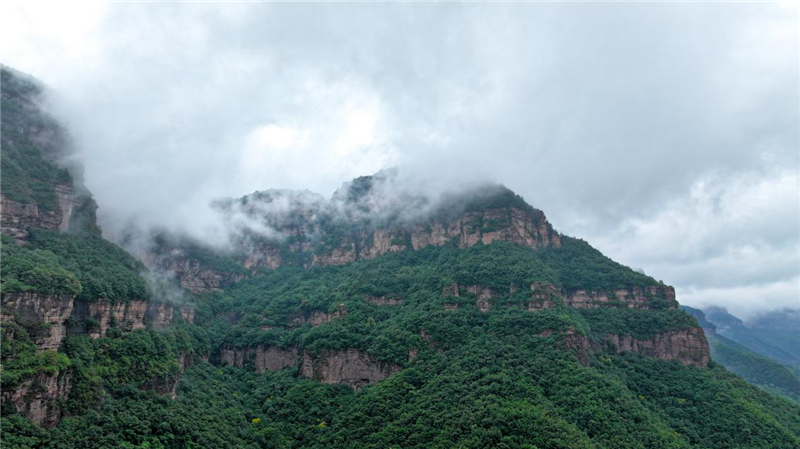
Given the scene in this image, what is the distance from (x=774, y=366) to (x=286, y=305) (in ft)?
482

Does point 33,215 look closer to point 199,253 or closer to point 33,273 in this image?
point 33,273

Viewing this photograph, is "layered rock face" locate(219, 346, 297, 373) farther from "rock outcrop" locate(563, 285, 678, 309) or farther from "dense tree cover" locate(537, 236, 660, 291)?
"dense tree cover" locate(537, 236, 660, 291)

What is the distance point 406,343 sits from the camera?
83.2 m

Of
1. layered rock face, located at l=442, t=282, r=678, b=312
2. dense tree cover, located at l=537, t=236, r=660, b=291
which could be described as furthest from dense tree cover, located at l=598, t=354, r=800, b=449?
dense tree cover, located at l=537, t=236, r=660, b=291

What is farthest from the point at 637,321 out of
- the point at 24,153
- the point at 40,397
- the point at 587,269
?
the point at 24,153

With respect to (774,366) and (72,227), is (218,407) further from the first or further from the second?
(774,366)

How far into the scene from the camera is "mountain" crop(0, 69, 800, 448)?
2169 inches

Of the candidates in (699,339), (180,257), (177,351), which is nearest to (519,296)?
(699,339)

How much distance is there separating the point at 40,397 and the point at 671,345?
310 ft

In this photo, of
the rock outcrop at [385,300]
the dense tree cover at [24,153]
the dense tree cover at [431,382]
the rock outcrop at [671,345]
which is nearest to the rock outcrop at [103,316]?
the dense tree cover at [431,382]

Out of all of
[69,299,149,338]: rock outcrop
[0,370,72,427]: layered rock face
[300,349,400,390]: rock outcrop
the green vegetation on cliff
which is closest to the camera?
[0,370,72,427]: layered rock face

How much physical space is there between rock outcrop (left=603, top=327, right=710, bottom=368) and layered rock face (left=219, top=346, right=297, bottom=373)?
6156 cm

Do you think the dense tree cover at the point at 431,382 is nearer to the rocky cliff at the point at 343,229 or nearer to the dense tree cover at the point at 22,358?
the dense tree cover at the point at 22,358

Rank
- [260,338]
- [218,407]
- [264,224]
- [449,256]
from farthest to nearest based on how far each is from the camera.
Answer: [264,224]
[449,256]
[260,338]
[218,407]
